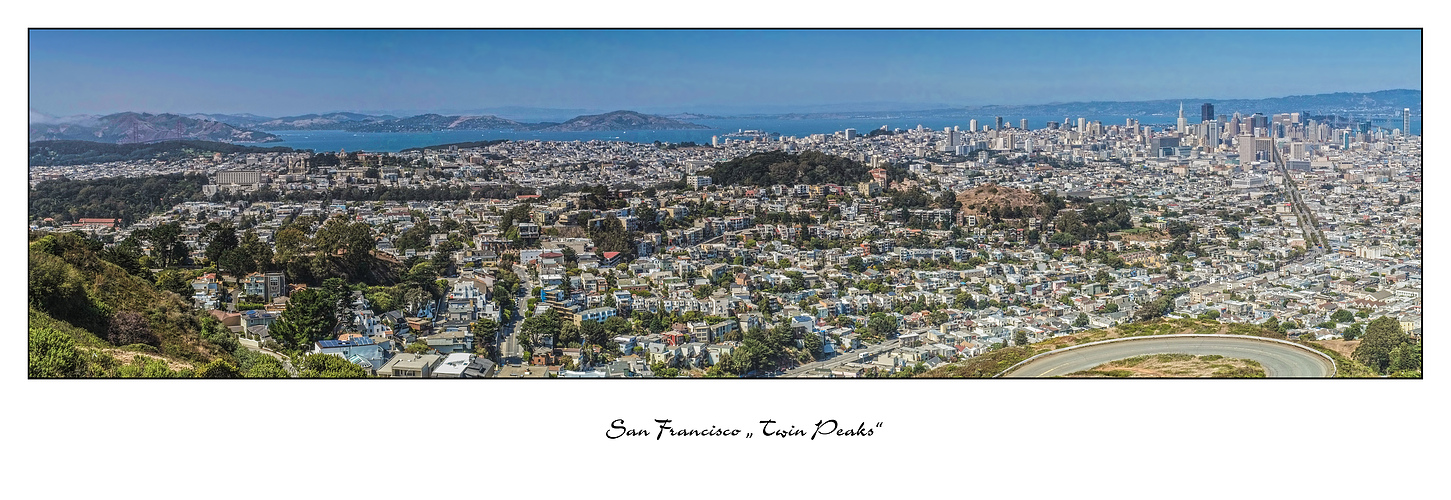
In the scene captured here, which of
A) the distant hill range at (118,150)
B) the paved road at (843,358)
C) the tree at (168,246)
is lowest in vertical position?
the paved road at (843,358)

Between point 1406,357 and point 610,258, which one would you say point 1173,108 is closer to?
point 1406,357

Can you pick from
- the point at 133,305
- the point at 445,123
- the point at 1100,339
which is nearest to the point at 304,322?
the point at 133,305

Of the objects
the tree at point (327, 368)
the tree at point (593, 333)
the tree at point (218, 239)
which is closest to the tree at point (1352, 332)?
the tree at point (593, 333)

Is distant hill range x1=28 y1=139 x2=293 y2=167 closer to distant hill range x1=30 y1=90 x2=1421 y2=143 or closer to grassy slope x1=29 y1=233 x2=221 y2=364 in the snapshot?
distant hill range x1=30 y1=90 x2=1421 y2=143

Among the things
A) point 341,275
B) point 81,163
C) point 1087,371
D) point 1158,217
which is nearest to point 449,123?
point 341,275

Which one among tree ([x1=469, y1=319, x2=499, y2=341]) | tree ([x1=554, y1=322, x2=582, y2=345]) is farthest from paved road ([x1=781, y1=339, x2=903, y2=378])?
tree ([x1=469, y1=319, x2=499, y2=341])

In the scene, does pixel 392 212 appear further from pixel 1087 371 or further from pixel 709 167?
pixel 1087 371

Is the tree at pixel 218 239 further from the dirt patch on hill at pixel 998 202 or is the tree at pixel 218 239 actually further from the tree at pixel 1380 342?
the tree at pixel 1380 342
